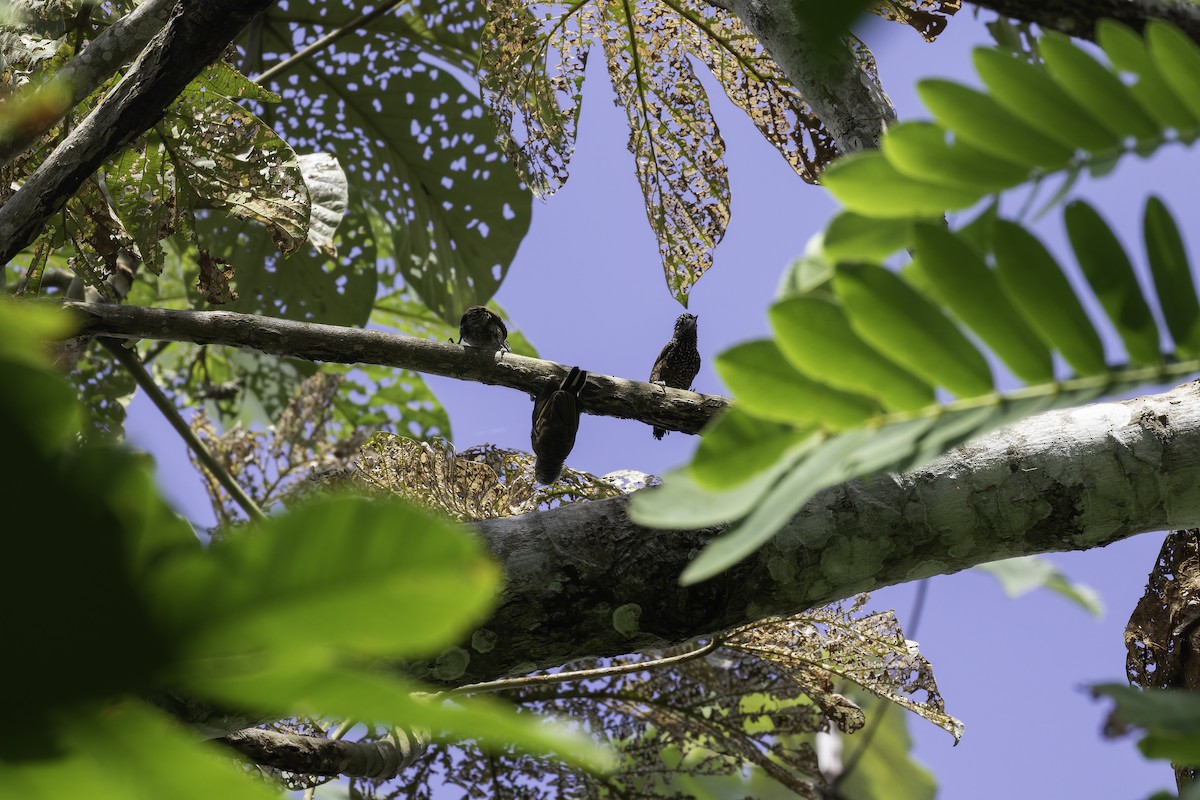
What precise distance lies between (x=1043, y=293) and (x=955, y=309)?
0.06 metres

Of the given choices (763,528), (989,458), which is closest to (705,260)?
(989,458)

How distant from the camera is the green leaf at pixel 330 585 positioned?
35 centimetres

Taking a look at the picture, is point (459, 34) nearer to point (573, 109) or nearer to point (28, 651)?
point (573, 109)

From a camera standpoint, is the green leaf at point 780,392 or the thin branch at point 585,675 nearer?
the green leaf at point 780,392

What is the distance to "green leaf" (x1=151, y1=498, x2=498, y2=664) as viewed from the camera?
345 millimetres

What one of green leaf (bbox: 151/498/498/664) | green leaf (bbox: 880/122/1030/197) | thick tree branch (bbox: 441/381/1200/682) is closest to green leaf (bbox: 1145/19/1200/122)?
green leaf (bbox: 880/122/1030/197)

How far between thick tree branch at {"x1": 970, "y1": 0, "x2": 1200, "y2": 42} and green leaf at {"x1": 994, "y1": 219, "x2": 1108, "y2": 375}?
12.4 inches

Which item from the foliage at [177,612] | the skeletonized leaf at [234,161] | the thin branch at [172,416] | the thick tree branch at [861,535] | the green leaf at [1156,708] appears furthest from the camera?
the thin branch at [172,416]

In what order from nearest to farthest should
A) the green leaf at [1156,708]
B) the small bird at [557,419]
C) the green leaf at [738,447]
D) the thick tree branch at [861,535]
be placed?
the green leaf at [1156,708] < the green leaf at [738,447] < the thick tree branch at [861,535] < the small bird at [557,419]

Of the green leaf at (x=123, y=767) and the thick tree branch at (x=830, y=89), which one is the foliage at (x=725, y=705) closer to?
the thick tree branch at (x=830, y=89)

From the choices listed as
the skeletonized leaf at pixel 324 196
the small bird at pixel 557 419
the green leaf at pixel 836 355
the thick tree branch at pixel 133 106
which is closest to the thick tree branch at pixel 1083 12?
the green leaf at pixel 836 355

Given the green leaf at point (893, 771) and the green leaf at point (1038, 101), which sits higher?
the green leaf at point (1038, 101)

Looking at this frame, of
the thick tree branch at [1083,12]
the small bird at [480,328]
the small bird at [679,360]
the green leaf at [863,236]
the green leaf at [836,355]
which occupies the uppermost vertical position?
the small bird at [679,360]

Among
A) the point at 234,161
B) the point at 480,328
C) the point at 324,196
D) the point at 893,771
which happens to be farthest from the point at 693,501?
the point at 893,771
